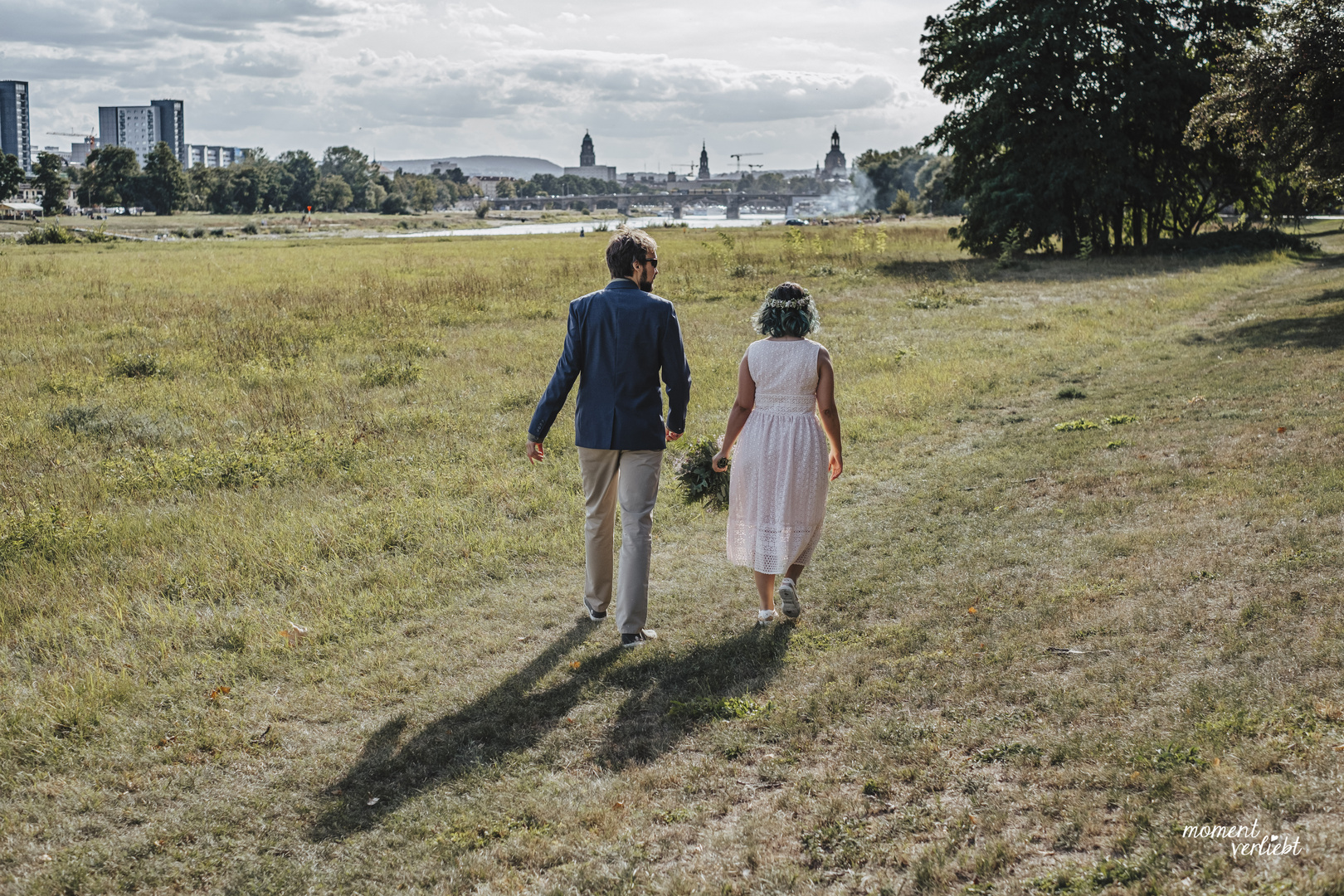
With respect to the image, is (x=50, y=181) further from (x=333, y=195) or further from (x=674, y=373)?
(x=674, y=373)

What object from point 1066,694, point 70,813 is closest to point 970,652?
point 1066,694

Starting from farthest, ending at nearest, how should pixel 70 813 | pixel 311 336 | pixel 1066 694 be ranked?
pixel 311 336
pixel 1066 694
pixel 70 813

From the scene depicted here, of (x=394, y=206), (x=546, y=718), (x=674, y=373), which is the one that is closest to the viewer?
(x=546, y=718)

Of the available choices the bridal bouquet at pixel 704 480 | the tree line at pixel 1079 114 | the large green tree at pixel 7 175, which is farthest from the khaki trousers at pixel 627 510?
the large green tree at pixel 7 175

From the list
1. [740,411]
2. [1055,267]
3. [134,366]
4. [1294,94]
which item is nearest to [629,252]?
[740,411]

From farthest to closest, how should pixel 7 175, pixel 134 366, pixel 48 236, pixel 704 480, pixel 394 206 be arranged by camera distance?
1. pixel 394 206
2. pixel 7 175
3. pixel 48 236
4. pixel 134 366
5. pixel 704 480

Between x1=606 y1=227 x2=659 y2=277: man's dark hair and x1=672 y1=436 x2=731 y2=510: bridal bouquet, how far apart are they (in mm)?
3514

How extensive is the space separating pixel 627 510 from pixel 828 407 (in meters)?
1.31

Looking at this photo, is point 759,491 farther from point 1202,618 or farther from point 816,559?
point 1202,618

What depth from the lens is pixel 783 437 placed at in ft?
18.7

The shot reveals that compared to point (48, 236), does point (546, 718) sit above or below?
below

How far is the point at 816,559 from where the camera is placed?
7.36 meters

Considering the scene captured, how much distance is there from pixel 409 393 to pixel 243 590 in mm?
7225

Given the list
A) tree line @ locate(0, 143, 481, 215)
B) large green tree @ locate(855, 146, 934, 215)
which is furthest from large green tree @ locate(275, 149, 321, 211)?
large green tree @ locate(855, 146, 934, 215)
